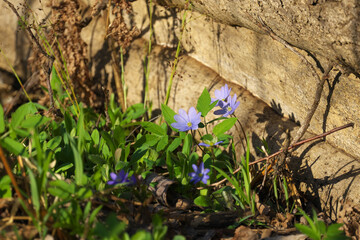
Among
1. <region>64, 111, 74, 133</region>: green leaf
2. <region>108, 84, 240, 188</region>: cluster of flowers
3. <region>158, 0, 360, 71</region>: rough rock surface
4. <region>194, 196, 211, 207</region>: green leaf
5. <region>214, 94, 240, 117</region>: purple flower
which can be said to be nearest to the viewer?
<region>158, 0, 360, 71</region>: rough rock surface

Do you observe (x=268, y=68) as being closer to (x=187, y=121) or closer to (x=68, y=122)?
(x=187, y=121)

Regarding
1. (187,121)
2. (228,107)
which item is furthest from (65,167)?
(228,107)

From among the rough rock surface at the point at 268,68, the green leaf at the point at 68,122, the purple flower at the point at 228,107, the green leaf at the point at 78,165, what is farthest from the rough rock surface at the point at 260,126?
the green leaf at the point at 78,165

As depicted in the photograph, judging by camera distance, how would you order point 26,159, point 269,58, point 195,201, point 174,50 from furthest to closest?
1. point 174,50
2. point 269,58
3. point 195,201
4. point 26,159

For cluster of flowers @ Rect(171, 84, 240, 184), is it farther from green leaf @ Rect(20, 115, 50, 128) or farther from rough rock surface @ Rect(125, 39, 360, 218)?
green leaf @ Rect(20, 115, 50, 128)

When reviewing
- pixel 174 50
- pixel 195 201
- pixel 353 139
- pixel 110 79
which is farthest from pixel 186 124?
pixel 110 79

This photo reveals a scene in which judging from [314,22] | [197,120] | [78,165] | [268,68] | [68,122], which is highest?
[314,22]

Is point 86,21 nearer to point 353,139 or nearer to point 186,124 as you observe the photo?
point 186,124

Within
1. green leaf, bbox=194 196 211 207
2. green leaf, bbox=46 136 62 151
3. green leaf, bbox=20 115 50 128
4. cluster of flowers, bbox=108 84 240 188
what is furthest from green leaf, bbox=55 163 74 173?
green leaf, bbox=194 196 211 207
